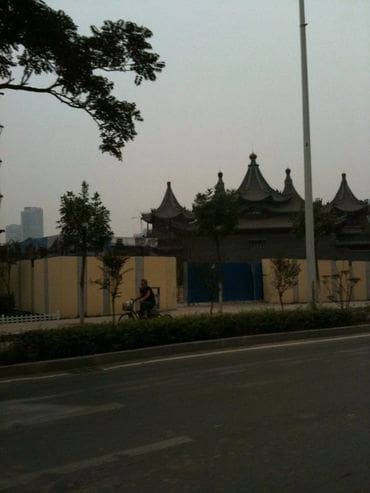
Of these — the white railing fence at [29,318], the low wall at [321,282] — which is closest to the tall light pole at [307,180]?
the white railing fence at [29,318]

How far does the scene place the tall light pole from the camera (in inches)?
619

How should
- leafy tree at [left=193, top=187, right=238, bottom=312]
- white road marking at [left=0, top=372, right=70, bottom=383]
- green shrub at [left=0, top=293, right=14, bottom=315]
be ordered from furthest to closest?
1. green shrub at [left=0, top=293, right=14, bottom=315]
2. leafy tree at [left=193, top=187, right=238, bottom=312]
3. white road marking at [left=0, top=372, right=70, bottom=383]

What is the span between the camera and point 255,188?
5125cm

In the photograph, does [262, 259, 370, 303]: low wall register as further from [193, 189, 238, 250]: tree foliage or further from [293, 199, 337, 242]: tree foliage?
[193, 189, 238, 250]: tree foliage

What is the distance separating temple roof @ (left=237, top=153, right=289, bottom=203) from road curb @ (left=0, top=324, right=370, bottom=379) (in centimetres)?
3535

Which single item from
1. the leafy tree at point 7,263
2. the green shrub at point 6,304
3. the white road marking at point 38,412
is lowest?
the white road marking at point 38,412

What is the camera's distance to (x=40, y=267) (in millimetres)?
20641

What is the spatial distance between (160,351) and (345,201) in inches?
1732

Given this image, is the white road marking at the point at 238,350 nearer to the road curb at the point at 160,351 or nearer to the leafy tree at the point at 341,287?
the road curb at the point at 160,351

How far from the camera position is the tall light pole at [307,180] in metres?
15.7

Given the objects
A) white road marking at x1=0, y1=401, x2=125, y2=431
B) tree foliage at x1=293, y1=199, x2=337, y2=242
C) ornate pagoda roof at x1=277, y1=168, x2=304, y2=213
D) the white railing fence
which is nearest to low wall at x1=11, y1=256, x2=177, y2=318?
the white railing fence

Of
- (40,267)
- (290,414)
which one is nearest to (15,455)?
(290,414)

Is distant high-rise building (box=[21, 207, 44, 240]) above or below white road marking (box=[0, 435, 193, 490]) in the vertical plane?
above

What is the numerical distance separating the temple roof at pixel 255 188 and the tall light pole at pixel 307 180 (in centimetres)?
3230
